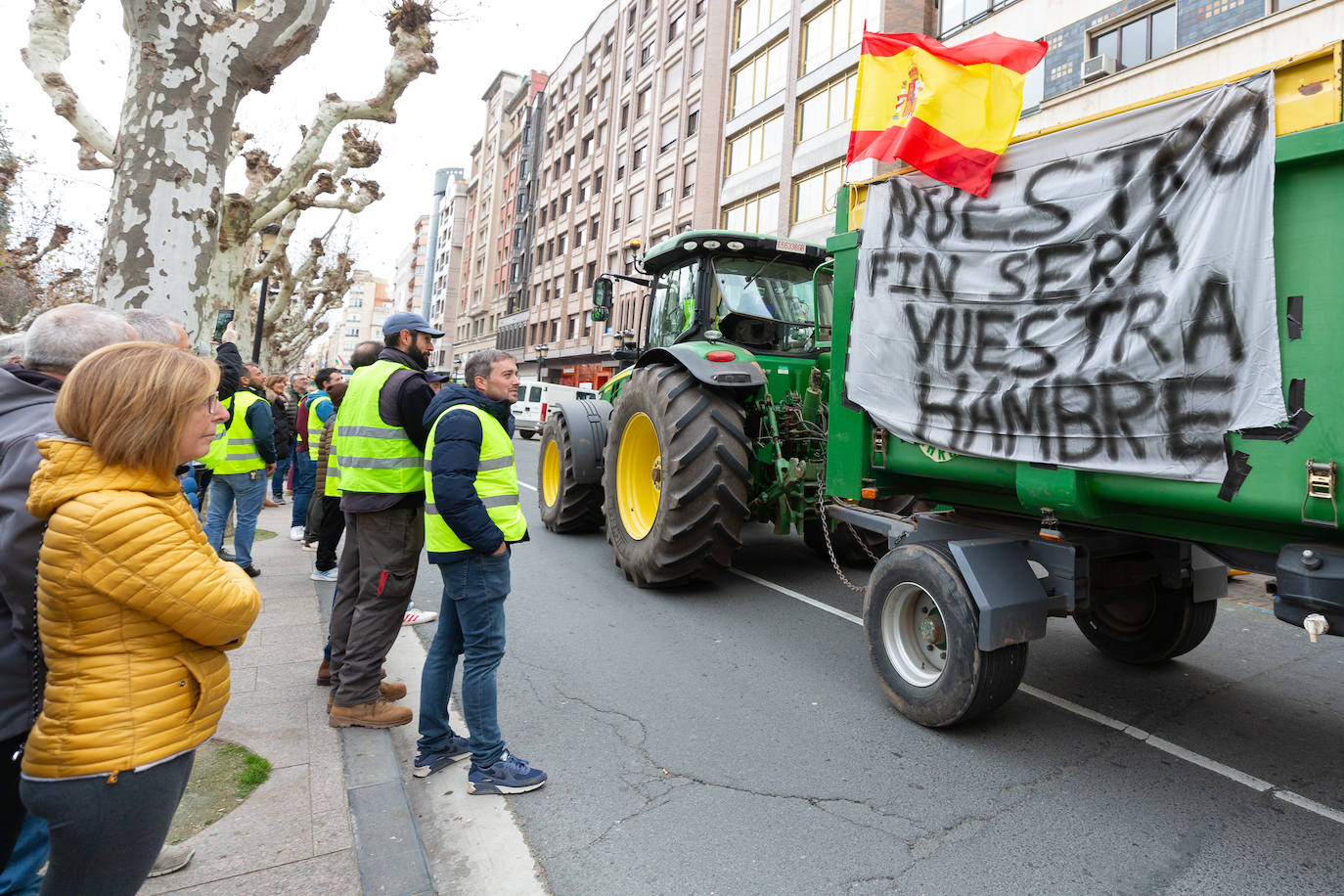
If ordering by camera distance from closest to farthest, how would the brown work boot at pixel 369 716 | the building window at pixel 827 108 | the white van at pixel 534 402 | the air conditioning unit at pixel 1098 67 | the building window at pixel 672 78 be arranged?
the brown work boot at pixel 369 716 → the air conditioning unit at pixel 1098 67 → the building window at pixel 827 108 → the white van at pixel 534 402 → the building window at pixel 672 78

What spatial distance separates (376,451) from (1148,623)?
443cm

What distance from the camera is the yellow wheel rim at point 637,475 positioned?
6141 mm

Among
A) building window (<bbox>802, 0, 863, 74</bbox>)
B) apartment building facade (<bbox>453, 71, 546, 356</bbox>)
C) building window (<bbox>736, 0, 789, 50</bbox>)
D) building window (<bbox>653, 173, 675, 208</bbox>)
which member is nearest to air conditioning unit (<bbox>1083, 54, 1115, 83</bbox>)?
building window (<bbox>802, 0, 863, 74</bbox>)

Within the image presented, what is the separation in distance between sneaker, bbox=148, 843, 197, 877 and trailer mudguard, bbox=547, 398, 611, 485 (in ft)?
17.0

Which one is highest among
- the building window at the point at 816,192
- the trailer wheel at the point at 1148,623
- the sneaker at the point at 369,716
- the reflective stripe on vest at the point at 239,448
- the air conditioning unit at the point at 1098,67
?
the building window at the point at 816,192

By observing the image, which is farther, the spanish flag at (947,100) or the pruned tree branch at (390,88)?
the pruned tree branch at (390,88)

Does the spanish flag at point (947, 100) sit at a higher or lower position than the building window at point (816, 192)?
lower

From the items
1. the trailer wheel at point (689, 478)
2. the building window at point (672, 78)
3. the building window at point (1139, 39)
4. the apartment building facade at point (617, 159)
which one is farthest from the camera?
the building window at point (672, 78)

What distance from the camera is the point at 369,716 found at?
3455 millimetres

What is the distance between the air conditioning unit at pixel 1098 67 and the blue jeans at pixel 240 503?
1559cm

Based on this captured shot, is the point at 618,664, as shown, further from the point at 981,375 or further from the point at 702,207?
the point at 702,207

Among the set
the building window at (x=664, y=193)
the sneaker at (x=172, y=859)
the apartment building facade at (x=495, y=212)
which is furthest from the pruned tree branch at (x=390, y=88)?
the apartment building facade at (x=495, y=212)

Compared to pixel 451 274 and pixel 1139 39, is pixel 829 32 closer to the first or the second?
pixel 1139 39

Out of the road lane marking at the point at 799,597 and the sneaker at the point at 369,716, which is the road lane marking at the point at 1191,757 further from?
the sneaker at the point at 369,716
